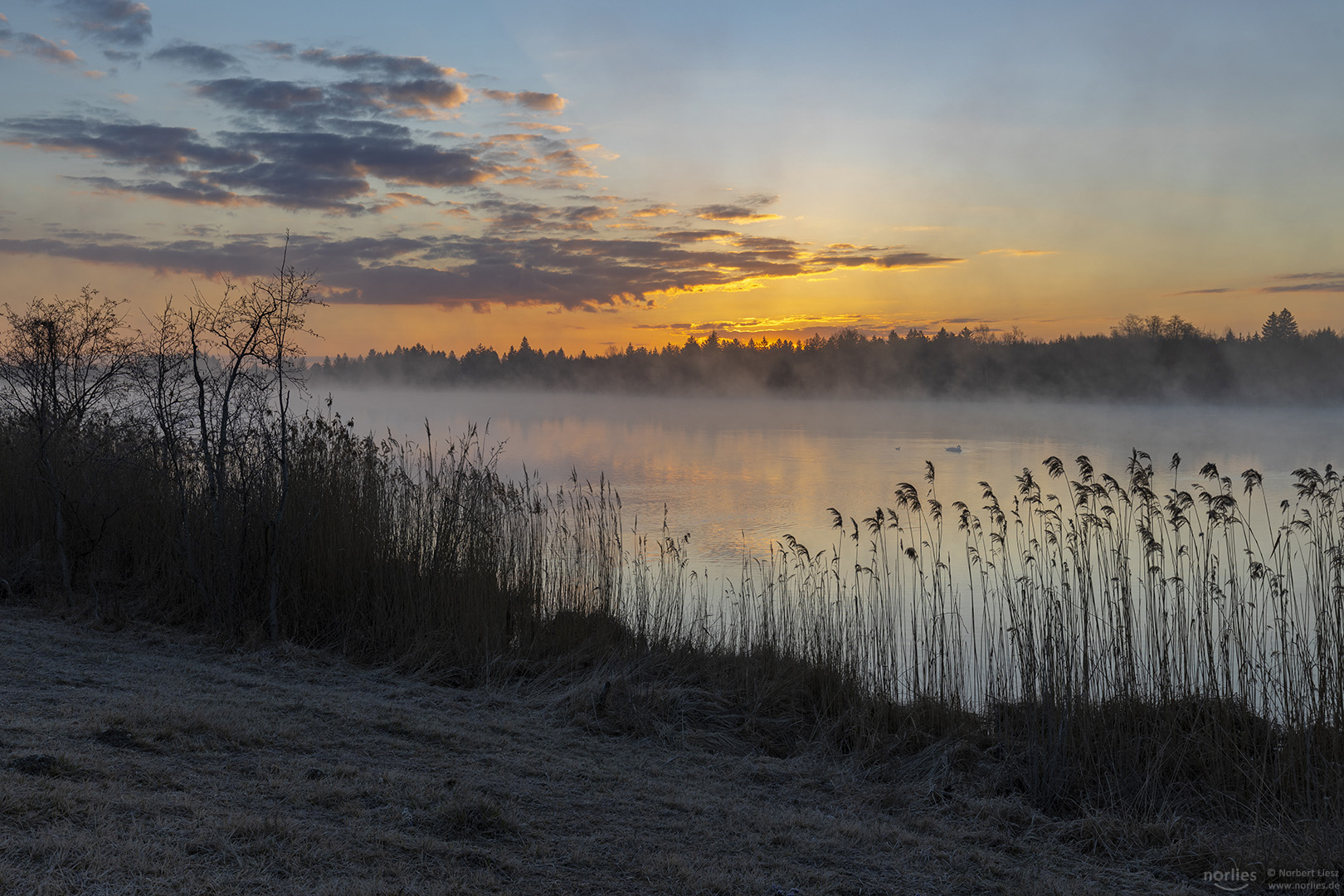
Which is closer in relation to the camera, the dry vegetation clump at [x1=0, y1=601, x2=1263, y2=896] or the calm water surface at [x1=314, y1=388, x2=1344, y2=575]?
the dry vegetation clump at [x1=0, y1=601, x2=1263, y2=896]

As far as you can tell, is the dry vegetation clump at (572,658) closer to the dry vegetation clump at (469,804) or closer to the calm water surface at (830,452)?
the dry vegetation clump at (469,804)

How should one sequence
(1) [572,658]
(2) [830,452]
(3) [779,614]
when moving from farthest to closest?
1. (2) [830,452]
2. (3) [779,614]
3. (1) [572,658]

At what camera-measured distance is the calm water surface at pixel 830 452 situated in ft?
58.0

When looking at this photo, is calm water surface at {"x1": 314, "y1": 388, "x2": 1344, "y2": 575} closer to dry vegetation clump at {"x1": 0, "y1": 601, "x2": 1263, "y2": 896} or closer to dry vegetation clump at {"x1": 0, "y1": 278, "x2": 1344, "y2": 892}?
dry vegetation clump at {"x1": 0, "y1": 278, "x2": 1344, "y2": 892}

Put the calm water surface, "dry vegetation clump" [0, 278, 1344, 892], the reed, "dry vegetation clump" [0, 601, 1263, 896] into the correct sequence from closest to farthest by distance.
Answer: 1. "dry vegetation clump" [0, 601, 1263, 896]
2. "dry vegetation clump" [0, 278, 1344, 892]
3. the reed
4. the calm water surface

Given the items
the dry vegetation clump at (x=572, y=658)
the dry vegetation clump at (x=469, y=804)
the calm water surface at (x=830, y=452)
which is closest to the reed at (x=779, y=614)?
the dry vegetation clump at (x=572, y=658)

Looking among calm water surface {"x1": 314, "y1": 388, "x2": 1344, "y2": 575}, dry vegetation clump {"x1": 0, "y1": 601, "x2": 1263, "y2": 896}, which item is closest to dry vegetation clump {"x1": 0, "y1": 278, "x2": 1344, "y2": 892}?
dry vegetation clump {"x1": 0, "y1": 601, "x2": 1263, "y2": 896}

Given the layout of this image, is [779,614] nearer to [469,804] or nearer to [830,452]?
[469,804]

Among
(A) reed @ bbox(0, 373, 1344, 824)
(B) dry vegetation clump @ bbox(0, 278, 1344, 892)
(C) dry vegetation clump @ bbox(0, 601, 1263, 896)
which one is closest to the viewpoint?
(C) dry vegetation clump @ bbox(0, 601, 1263, 896)

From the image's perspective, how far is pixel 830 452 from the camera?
32531 mm

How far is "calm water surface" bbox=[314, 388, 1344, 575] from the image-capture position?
1767 centimetres

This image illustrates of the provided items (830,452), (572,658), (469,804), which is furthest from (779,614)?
(830,452)

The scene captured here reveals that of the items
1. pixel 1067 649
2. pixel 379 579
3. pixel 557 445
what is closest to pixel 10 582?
pixel 379 579

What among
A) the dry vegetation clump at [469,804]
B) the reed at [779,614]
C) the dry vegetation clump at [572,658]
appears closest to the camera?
the dry vegetation clump at [469,804]
